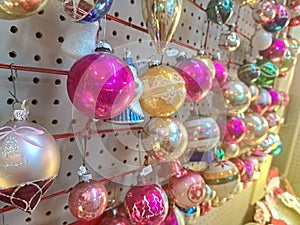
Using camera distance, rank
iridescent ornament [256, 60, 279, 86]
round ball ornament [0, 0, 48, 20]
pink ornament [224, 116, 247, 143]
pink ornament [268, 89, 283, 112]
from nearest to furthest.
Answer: round ball ornament [0, 0, 48, 20], pink ornament [224, 116, 247, 143], iridescent ornament [256, 60, 279, 86], pink ornament [268, 89, 283, 112]

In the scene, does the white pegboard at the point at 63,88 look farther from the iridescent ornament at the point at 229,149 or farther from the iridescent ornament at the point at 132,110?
the iridescent ornament at the point at 229,149

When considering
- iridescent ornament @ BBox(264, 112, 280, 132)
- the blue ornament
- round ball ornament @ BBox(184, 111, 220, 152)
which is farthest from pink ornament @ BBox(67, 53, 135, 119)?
iridescent ornament @ BBox(264, 112, 280, 132)

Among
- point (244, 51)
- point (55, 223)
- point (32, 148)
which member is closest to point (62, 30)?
point (32, 148)

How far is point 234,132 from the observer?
994mm

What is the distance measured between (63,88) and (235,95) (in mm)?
513

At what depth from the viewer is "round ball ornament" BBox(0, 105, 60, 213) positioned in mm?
404

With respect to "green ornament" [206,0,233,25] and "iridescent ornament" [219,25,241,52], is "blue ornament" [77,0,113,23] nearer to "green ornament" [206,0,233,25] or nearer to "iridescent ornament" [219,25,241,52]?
"green ornament" [206,0,233,25]

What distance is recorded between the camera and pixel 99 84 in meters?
0.48

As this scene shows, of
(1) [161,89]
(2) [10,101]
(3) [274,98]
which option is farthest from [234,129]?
(2) [10,101]

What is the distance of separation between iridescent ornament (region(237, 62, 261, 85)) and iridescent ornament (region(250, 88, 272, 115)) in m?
0.09

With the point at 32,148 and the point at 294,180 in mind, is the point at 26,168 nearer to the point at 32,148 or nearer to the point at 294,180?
the point at 32,148

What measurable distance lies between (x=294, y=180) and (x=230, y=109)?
3.89 feet

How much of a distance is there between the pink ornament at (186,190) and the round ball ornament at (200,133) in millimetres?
72

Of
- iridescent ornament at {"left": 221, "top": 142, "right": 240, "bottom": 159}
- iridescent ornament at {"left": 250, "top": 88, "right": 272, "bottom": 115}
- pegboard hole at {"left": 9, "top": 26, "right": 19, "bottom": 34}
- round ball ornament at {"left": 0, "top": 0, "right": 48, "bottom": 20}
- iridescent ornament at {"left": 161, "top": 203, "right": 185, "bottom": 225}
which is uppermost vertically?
round ball ornament at {"left": 0, "top": 0, "right": 48, "bottom": 20}
